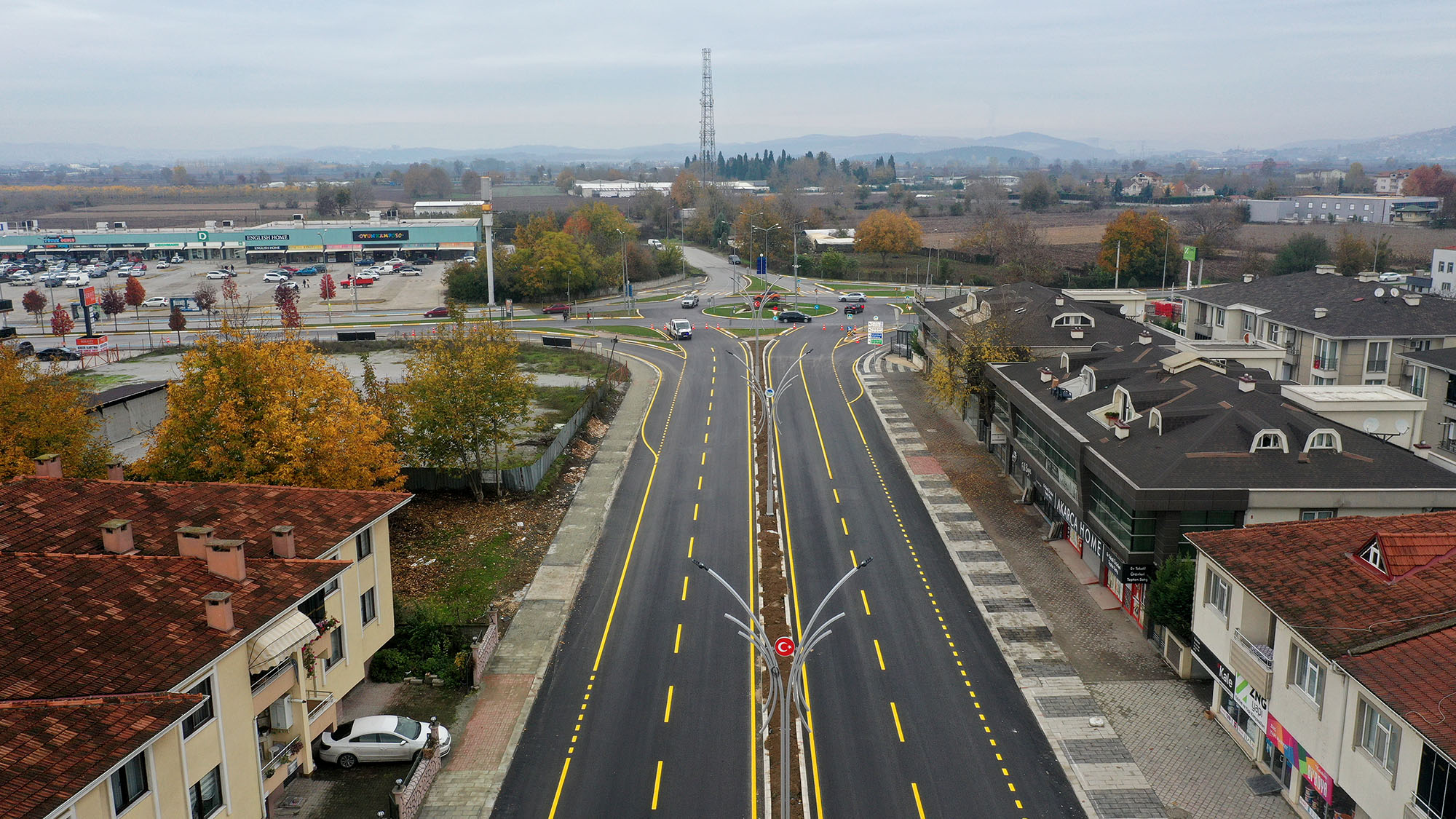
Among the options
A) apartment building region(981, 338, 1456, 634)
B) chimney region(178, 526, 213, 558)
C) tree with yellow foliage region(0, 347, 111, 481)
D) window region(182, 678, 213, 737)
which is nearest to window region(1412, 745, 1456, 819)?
apartment building region(981, 338, 1456, 634)

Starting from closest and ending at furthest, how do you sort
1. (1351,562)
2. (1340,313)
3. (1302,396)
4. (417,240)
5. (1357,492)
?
(1351,562)
(1357,492)
(1302,396)
(1340,313)
(417,240)

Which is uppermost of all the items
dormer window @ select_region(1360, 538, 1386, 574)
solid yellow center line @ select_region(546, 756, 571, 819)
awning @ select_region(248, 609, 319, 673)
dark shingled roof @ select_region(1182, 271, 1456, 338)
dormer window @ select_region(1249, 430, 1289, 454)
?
dark shingled roof @ select_region(1182, 271, 1456, 338)

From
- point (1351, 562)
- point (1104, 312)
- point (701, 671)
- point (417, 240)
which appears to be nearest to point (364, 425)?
point (701, 671)

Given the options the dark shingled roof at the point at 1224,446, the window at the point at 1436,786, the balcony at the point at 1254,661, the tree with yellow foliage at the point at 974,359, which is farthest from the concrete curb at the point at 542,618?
the window at the point at 1436,786

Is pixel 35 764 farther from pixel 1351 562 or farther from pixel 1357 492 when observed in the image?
pixel 1357 492

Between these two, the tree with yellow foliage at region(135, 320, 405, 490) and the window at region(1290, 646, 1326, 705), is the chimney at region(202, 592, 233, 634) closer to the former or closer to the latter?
the tree with yellow foliage at region(135, 320, 405, 490)
